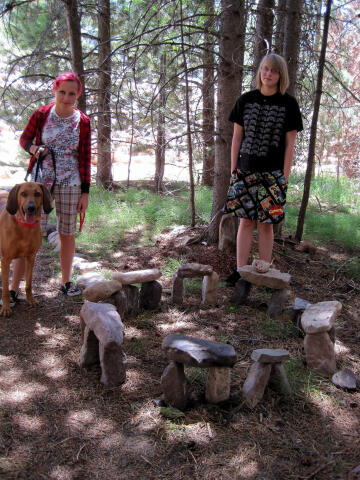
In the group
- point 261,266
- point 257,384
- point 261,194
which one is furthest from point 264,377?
point 261,194

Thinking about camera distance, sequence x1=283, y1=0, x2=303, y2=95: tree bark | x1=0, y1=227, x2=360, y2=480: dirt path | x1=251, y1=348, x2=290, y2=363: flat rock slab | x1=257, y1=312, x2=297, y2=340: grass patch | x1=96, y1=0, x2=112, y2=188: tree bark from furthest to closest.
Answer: x1=96, y1=0, x2=112, y2=188: tree bark
x1=283, y1=0, x2=303, y2=95: tree bark
x1=257, y1=312, x2=297, y2=340: grass patch
x1=251, y1=348, x2=290, y2=363: flat rock slab
x1=0, y1=227, x2=360, y2=480: dirt path

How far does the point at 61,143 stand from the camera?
373 centimetres

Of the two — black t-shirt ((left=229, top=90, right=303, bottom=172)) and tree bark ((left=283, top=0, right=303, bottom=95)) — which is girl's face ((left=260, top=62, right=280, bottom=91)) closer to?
black t-shirt ((left=229, top=90, right=303, bottom=172))

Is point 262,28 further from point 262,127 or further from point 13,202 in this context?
point 13,202

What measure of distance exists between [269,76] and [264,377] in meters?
2.56

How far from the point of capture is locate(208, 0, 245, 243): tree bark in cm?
467

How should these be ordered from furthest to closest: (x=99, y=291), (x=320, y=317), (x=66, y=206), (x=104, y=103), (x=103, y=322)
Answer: (x=104, y=103) < (x=66, y=206) < (x=99, y=291) < (x=320, y=317) < (x=103, y=322)

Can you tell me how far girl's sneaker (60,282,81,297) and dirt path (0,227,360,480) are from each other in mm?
390

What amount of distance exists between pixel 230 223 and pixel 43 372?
2.72 m

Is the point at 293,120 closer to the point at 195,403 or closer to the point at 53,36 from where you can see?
the point at 195,403

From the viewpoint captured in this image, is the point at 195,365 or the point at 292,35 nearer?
the point at 195,365

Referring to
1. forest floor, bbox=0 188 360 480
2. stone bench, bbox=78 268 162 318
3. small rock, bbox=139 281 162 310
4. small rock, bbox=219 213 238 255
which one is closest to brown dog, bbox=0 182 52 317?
forest floor, bbox=0 188 360 480

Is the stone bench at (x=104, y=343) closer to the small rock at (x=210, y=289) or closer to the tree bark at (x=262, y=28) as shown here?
the small rock at (x=210, y=289)

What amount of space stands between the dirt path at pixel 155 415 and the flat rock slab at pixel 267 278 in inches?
12.2
